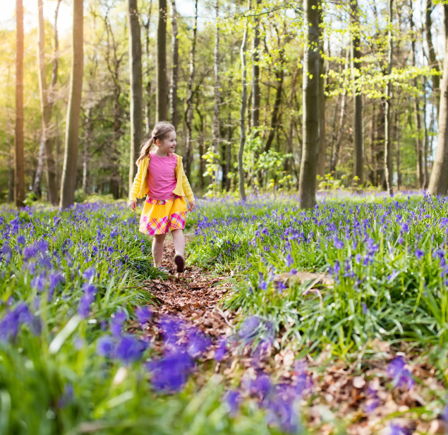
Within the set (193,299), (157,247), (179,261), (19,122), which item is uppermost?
(19,122)

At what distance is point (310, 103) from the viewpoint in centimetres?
642

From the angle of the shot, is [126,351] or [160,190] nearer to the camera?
[126,351]

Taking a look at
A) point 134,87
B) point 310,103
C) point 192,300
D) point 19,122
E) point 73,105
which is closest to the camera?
point 192,300

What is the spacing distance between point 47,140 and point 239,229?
13.8 metres

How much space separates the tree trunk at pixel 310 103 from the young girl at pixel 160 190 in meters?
2.69

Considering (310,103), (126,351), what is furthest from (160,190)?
(126,351)

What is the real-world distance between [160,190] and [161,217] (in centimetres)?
39

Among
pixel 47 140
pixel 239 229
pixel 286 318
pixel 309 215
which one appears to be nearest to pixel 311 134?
pixel 309 215

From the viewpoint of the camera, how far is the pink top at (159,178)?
4.98m

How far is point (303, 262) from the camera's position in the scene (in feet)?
11.3

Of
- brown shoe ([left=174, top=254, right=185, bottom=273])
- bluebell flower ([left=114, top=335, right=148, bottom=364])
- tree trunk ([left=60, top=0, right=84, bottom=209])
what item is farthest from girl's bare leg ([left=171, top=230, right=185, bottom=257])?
tree trunk ([left=60, top=0, right=84, bottom=209])

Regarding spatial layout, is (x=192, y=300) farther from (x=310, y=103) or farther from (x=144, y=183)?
(x=310, y=103)

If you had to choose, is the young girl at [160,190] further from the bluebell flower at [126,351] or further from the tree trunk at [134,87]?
the tree trunk at [134,87]

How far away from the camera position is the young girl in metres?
4.90
